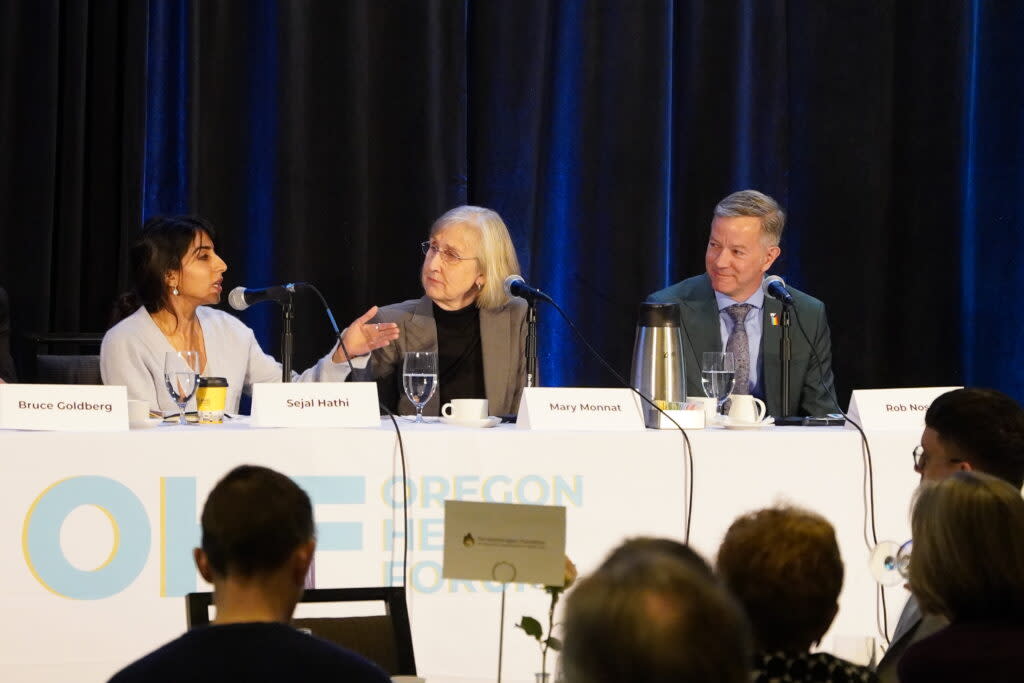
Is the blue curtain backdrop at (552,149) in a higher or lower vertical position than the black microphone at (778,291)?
higher

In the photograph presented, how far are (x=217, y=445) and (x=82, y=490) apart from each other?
28 cm

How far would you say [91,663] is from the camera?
2.50m

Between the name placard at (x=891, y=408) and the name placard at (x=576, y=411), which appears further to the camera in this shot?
the name placard at (x=891, y=408)

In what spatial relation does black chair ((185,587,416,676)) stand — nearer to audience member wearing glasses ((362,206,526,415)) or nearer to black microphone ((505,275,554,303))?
black microphone ((505,275,554,303))

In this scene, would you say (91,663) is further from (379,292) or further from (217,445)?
(379,292)

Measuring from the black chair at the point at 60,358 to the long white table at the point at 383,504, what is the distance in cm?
125

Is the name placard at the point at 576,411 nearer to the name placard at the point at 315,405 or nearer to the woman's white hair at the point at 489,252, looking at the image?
the name placard at the point at 315,405

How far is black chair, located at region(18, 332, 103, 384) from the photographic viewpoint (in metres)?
3.81

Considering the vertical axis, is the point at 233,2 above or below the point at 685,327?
above

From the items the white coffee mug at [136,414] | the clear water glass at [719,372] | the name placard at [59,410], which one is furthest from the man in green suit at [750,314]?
the name placard at [59,410]

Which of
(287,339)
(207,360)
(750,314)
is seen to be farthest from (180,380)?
(750,314)

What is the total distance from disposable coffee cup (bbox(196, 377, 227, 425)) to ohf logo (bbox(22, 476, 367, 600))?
27 centimetres

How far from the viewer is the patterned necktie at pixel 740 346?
A: 3.91 meters

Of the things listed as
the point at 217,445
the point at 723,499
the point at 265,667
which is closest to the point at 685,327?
the point at 723,499
